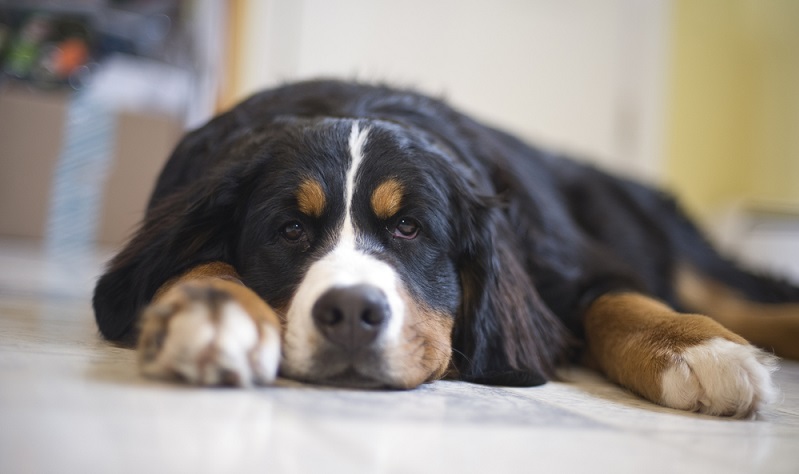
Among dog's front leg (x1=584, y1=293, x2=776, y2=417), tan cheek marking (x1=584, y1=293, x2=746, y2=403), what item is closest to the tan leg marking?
tan cheek marking (x1=584, y1=293, x2=746, y2=403)

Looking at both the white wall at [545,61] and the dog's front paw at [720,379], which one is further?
the white wall at [545,61]

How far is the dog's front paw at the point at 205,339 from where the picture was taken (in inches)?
48.9

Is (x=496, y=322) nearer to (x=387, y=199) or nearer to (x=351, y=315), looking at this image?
(x=387, y=199)

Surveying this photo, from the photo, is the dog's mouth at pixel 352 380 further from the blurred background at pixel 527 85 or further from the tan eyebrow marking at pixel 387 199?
the blurred background at pixel 527 85

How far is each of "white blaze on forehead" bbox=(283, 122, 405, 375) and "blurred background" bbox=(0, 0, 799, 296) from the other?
378 cm

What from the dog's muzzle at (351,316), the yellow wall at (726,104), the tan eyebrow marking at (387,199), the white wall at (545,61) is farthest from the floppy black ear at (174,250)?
the yellow wall at (726,104)

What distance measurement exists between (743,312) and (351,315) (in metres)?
2.32

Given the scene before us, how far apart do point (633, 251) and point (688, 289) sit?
53 cm

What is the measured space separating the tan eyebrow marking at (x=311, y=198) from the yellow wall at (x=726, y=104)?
4.77 m

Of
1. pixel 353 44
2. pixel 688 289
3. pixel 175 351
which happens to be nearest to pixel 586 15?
pixel 353 44

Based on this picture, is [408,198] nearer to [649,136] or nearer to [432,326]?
[432,326]

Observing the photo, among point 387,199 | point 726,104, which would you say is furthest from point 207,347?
point 726,104

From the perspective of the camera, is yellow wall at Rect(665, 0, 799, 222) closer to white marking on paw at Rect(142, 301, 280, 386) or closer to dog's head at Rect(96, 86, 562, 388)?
dog's head at Rect(96, 86, 562, 388)

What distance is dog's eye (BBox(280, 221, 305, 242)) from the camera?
1.78 meters
